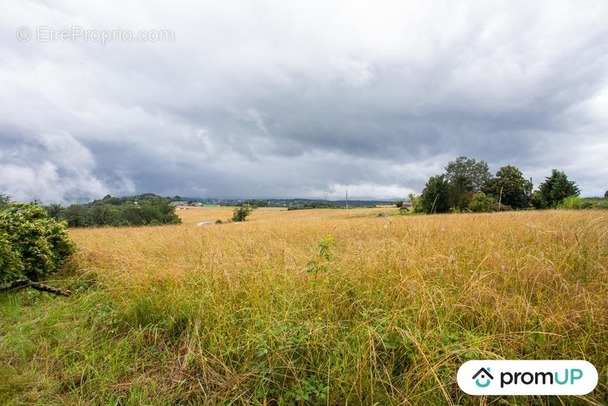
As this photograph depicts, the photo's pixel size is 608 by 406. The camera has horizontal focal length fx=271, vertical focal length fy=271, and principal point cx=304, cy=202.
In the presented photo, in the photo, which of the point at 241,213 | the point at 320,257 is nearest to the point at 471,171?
the point at 241,213

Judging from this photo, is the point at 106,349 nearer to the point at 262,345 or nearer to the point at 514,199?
the point at 262,345

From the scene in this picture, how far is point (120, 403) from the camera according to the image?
1875 mm

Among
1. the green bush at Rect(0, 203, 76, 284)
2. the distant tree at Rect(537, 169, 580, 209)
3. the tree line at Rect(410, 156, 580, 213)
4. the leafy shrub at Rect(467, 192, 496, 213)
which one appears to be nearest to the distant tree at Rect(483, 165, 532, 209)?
the tree line at Rect(410, 156, 580, 213)

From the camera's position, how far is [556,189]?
138ft

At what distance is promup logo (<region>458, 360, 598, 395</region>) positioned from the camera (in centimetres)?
166

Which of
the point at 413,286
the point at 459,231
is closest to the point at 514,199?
the point at 459,231

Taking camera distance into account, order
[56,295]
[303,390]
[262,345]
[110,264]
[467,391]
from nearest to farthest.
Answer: [467,391], [303,390], [262,345], [56,295], [110,264]

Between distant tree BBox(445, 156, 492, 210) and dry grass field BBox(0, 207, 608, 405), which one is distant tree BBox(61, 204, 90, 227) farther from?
distant tree BBox(445, 156, 492, 210)

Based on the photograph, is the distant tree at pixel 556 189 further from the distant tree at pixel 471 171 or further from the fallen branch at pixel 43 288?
the fallen branch at pixel 43 288

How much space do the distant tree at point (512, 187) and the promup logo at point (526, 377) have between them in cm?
6020

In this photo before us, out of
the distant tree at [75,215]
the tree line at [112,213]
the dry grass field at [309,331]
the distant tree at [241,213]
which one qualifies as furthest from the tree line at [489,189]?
the distant tree at [75,215]

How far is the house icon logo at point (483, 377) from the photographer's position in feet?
5.57

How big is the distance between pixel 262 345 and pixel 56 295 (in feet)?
13.1

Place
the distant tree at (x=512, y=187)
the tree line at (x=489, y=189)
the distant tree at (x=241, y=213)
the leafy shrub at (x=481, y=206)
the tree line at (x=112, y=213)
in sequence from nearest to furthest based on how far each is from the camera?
the leafy shrub at (x=481, y=206)
the tree line at (x=489, y=189)
the tree line at (x=112, y=213)
the distant tree at (x=512, y=187)
the distant tree at (x=241, y=213)
